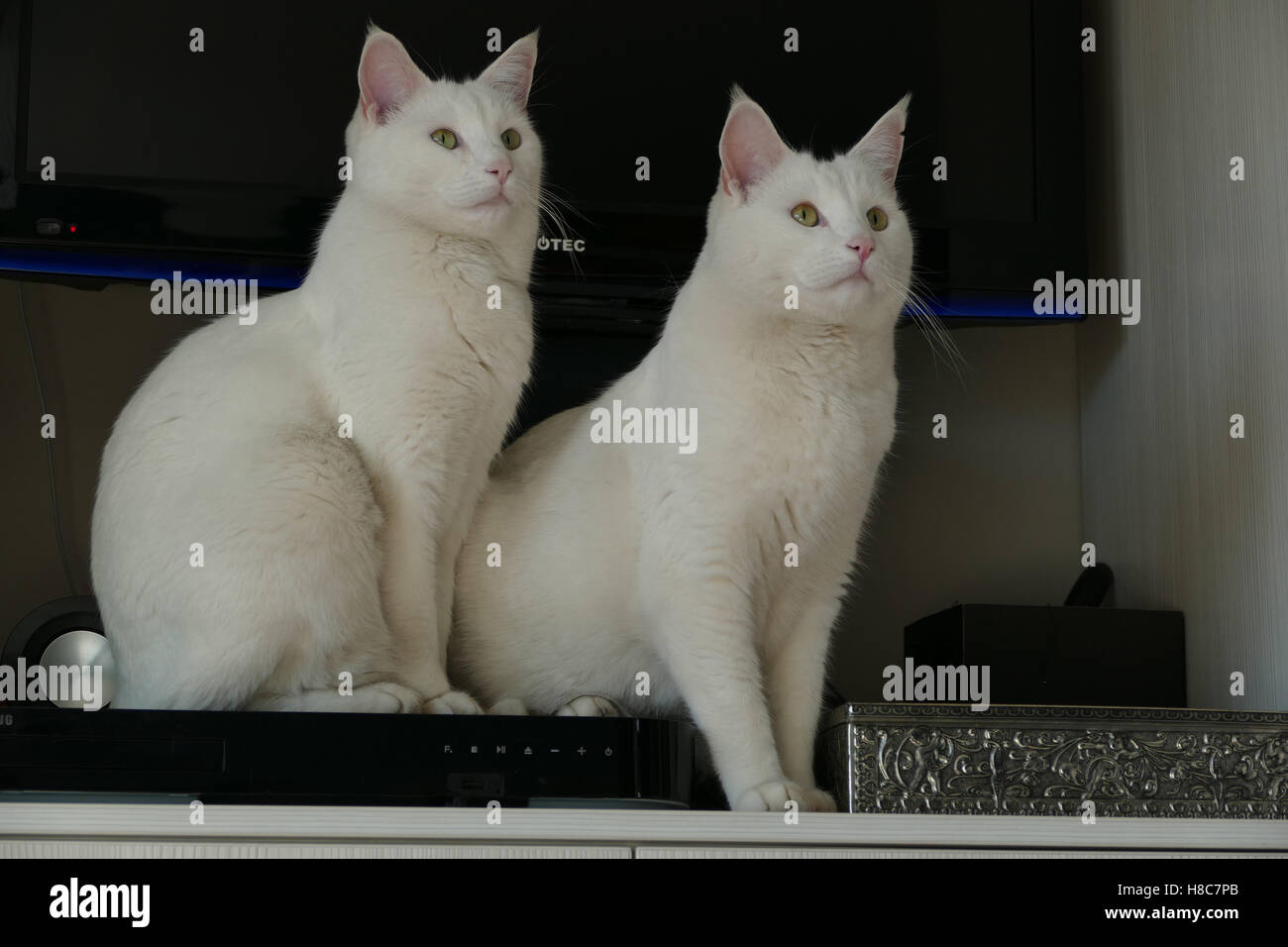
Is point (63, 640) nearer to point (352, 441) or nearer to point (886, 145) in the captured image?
point (352, 441)

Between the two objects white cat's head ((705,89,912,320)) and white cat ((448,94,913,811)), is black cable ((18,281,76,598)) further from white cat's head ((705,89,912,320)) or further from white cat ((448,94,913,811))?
white cat's head ((705,89,912,320))

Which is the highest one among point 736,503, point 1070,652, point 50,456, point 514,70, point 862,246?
point 514,70

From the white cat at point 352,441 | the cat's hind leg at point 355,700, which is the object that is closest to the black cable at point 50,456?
the white cat at point 352,441

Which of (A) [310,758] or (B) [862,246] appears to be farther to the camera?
(B) [862,246]

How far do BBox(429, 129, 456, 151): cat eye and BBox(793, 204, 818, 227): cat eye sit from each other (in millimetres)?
329

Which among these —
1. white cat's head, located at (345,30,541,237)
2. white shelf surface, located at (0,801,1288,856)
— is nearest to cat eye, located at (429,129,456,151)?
white cat's head, located at (345,30,541,237)

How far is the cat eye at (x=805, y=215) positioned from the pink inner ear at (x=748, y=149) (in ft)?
0.20

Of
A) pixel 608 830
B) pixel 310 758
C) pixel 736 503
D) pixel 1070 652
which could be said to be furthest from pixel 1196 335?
pixel 310 758

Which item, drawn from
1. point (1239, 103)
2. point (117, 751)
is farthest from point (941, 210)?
point (117, 751)

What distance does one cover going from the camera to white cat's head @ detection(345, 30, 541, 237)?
1209 mm

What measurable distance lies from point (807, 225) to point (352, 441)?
1.51ft

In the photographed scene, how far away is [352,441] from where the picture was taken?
117 centimetres

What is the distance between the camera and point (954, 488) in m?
1.70

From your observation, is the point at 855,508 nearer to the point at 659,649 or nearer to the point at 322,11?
the point at 659,649
